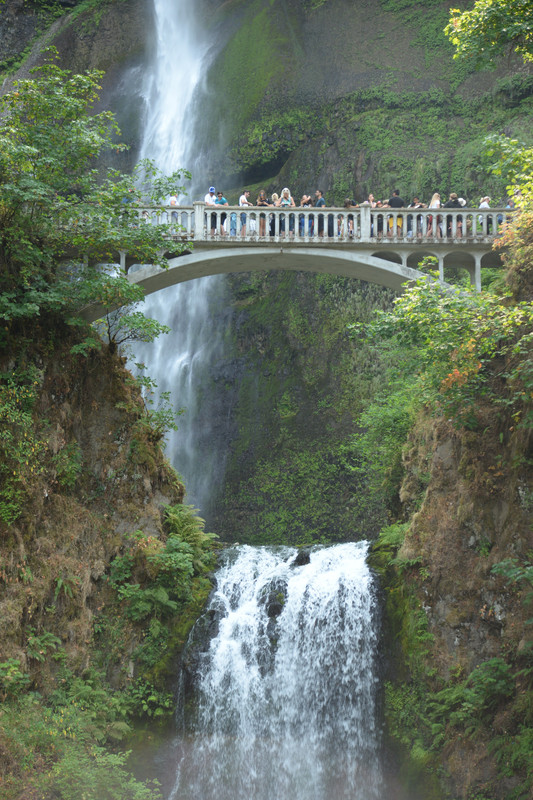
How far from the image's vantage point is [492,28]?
12.5 metres

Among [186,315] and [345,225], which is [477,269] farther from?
[186,315]

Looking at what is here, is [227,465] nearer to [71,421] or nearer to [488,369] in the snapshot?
[71,421]

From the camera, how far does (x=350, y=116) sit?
27.8m

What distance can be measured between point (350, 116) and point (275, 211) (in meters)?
13.2

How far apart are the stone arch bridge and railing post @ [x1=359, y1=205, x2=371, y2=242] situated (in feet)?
0.07

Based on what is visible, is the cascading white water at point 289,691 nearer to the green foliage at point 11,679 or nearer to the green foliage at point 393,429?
the green foliage at point 393,429

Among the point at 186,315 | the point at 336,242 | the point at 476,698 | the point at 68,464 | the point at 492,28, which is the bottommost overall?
the point at 476,698

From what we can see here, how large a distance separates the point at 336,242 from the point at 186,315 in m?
12.4

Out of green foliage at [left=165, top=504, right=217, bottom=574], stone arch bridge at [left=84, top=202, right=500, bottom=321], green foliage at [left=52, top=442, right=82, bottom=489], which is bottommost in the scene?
green foliage at [left=165, top=504, right=217, bottom=574]

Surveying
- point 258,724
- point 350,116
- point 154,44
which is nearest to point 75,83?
point 258,724

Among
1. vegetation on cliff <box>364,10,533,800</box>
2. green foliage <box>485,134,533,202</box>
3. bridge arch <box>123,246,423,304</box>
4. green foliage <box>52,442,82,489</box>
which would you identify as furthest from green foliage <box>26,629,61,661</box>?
green foliage <box>485,134,533,202</box>

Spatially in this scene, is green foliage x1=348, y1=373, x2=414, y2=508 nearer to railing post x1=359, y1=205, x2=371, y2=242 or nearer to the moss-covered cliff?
the moss-covered cliff

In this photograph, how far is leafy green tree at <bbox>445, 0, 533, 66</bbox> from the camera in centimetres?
1195

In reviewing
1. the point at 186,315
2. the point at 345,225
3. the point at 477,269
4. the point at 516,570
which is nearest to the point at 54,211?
the point at 345,225
